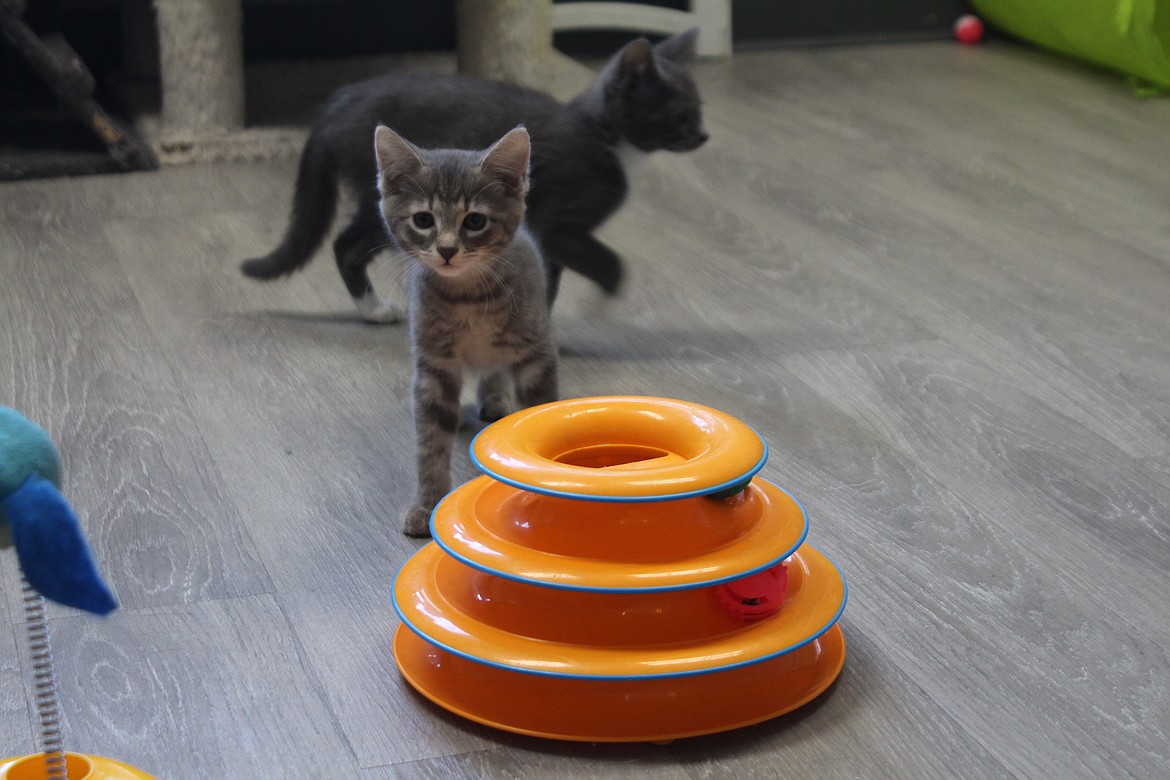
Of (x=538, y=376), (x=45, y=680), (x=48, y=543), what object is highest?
(x=48, y=543)

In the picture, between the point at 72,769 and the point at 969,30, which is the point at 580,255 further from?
the point at 969,30

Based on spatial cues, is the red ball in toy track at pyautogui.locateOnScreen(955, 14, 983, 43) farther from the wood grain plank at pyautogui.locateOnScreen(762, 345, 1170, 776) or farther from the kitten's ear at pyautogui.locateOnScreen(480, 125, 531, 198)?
the kitten's ear at pyautogui.locateOnScreen(480, 125, 531, 198)

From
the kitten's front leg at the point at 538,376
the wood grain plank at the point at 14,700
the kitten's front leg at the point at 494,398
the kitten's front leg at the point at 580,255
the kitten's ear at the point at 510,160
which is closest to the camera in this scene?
the wood grain plank at the point at 14,700

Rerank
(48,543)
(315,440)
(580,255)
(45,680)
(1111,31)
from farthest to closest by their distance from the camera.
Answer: (1111,31)
(580,255)
(315,440)
(45,680)
(48,543)

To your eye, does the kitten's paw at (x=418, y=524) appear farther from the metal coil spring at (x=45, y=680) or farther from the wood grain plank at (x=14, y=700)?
the metal coil spring at (x=45, y=680)

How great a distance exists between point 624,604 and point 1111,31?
3.12m

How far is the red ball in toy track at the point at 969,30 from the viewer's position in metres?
4.50

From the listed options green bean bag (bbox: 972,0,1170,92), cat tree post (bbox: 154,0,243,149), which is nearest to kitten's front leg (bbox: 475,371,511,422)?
cat tree post (bbox: 154,0,243,149)

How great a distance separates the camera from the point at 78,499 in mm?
1679

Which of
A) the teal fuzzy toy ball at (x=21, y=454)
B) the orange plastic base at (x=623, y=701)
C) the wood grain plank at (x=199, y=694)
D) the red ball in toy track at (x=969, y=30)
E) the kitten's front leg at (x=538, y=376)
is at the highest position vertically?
the teal fuzzy toy ball at (x=21, y=454)

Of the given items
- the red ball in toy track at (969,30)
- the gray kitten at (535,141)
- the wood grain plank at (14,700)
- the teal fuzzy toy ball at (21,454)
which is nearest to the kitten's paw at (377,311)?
the gray kitten at (535,141)

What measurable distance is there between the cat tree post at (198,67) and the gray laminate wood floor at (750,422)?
18cm

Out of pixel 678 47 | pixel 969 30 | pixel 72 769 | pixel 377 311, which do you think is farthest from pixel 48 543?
pixel 969 30

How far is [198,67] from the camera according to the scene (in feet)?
10.3
